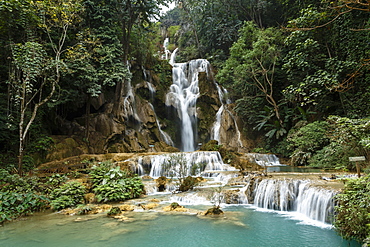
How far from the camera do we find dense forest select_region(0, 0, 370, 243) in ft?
31.6

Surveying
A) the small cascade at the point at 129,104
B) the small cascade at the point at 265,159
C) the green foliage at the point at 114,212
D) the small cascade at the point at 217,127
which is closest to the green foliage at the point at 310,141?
the small cascade at the point at 265,159

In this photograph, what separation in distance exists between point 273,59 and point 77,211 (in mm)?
15407

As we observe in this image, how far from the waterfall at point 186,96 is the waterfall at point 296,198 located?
1308cm

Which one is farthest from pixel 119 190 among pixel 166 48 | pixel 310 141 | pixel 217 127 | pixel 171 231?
pixel 166 48

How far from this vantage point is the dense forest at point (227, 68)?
9625mm

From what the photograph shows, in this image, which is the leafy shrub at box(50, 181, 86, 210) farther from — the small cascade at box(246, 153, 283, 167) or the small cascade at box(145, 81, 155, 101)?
the small cascade at box(145, 81, 155, 101)

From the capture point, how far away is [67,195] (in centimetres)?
782

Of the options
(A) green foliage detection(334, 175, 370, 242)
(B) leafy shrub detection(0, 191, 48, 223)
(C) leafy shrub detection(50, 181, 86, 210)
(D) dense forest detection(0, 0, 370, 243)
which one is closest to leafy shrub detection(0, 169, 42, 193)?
(B) leafy shrub detection(0, 191, 48, 223)

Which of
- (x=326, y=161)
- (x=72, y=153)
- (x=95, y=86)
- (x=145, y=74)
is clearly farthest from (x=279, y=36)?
(x=72, y=153)

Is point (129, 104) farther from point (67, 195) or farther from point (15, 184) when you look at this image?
point (15, 184)

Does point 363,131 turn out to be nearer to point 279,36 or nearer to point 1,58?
point 279,36

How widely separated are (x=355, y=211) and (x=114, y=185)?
23.1ft

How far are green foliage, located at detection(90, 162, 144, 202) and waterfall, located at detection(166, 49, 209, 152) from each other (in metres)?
11.5

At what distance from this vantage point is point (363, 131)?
24.5ft
